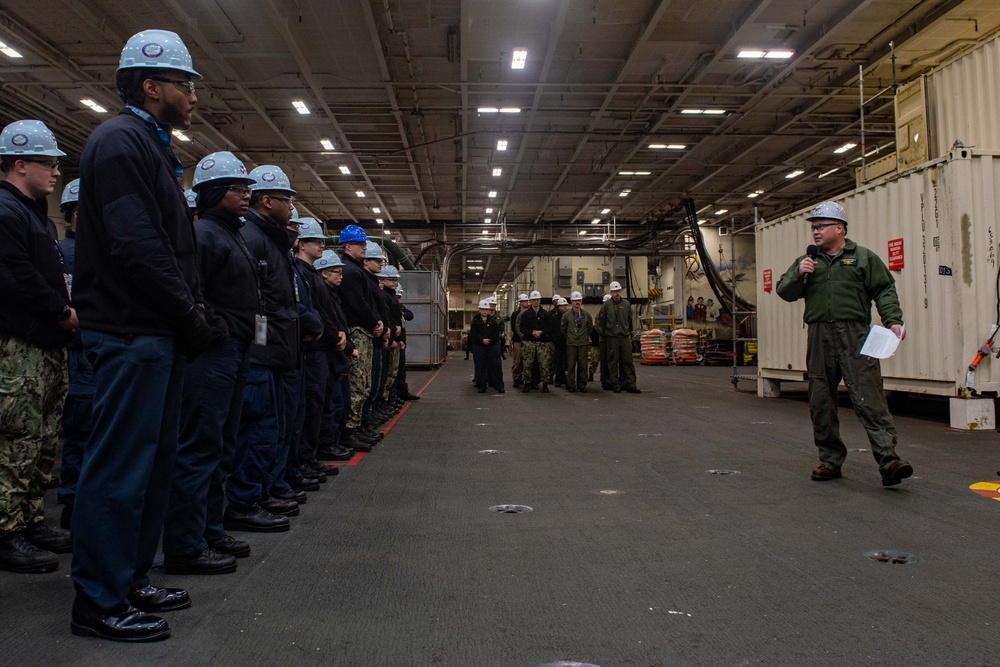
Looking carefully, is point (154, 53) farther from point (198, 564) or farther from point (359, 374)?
point (359, 374)

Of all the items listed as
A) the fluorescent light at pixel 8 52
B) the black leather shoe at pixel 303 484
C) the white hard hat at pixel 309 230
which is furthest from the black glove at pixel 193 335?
the fluorescent light at pixel 8 52

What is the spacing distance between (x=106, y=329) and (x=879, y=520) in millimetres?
3970

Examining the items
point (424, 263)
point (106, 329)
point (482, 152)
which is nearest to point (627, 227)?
point (482, 152)

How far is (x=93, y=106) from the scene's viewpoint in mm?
16328

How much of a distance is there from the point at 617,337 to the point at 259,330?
435 inches

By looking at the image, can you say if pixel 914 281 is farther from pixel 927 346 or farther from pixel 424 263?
pixel 424 263

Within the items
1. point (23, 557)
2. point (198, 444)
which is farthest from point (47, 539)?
point (198, 444)

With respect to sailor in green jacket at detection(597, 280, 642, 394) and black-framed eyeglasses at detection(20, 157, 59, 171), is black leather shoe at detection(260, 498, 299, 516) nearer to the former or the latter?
black-framed eyeglasses at detection(20, 157, 59, 171)

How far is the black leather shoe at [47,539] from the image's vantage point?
3412mm

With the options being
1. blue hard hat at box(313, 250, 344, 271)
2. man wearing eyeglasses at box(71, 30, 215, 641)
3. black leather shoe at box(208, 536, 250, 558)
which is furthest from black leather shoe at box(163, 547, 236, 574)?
blue hard hat at box(313, 250, 344, 271)

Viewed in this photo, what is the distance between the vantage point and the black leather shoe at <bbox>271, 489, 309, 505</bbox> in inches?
171

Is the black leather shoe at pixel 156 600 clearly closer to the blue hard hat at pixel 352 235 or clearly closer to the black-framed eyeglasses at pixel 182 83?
the black-framed eyeglasses at pixel 182 83

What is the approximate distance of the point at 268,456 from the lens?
3910 mm

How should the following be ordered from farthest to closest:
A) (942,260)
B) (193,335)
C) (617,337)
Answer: (617,337) → (942,260) → (193,335)
